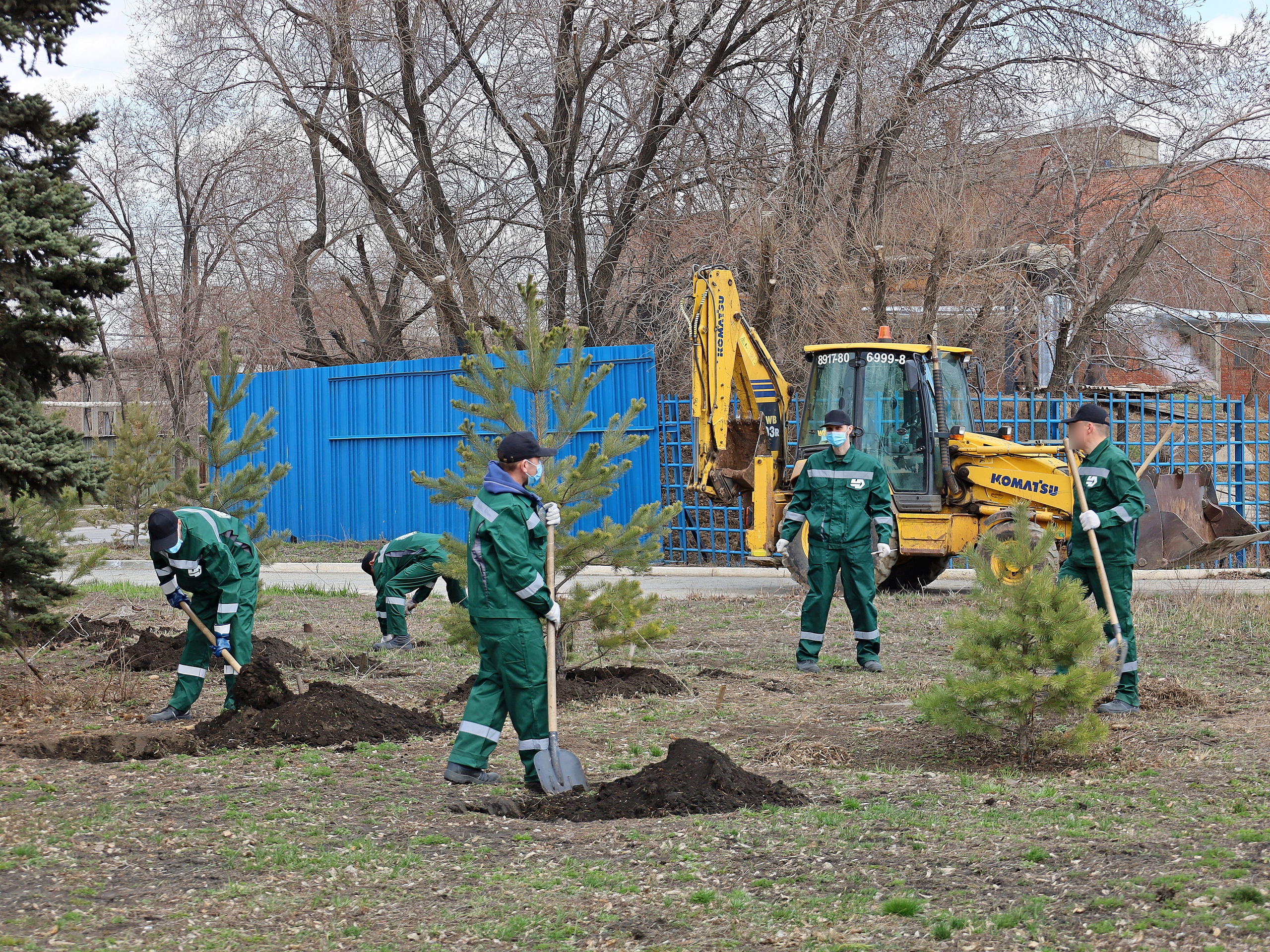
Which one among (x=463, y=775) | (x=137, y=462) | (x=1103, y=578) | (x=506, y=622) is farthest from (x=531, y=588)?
(x=137, y=462)

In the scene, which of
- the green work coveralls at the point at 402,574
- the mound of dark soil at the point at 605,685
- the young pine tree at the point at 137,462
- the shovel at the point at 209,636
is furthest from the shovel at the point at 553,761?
the young pine tree at the point at 137,462

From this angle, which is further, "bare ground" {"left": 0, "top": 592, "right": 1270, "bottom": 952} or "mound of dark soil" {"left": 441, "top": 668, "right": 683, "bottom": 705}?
"mound of dark soil" {"left": 441, "top": 668, "right": 683, "bottom": 705}

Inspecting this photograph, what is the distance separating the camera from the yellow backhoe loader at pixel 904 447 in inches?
516

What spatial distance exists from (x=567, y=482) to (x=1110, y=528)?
145 inches

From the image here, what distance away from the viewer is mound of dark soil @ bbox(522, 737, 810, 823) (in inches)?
227

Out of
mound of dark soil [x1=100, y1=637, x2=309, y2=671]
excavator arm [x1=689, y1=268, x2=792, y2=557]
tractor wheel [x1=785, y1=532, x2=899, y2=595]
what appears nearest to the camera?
mound of dark soil [x1=100, y1=637, x2=309, y2=671]

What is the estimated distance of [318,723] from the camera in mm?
7449

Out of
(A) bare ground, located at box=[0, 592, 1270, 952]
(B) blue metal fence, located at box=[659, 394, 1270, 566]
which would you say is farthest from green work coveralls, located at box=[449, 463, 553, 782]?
(B) blue metal fence, located at box=[659, 394, 1270, 566]

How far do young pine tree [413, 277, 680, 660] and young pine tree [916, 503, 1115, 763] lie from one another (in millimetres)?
2464

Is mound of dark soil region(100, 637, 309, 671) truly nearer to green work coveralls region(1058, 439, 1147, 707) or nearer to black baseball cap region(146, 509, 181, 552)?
black baseball cap region(146, 509, 181, 552)

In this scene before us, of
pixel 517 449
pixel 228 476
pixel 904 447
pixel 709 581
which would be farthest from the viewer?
pixel 709 581

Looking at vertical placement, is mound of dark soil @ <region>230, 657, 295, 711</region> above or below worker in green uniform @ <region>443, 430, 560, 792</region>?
below

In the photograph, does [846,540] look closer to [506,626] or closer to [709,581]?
[506,626]

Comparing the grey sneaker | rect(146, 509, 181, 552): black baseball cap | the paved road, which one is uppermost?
rect(146, 509, 181, 552): black baseball cap
